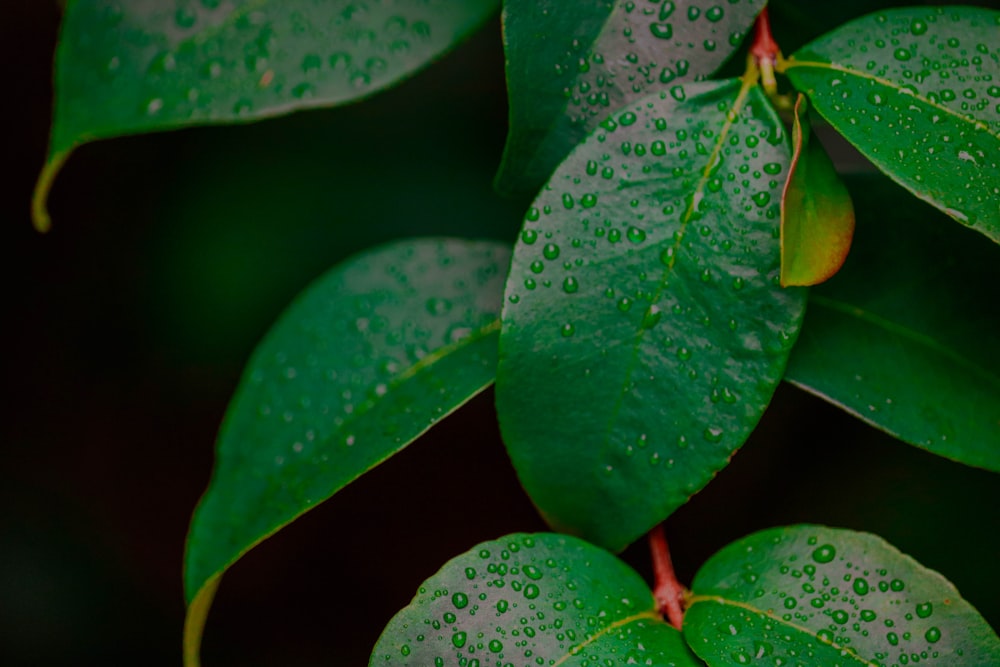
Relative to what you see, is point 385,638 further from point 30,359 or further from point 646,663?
point 30,359

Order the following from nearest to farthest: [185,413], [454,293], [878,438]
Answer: [454,293] < [878,438] < [185,413]

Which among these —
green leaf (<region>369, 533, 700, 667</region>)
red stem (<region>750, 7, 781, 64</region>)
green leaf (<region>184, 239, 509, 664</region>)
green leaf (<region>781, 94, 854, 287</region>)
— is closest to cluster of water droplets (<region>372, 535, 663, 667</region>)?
green leaf (<region>369, 533, 700, 667</region>)

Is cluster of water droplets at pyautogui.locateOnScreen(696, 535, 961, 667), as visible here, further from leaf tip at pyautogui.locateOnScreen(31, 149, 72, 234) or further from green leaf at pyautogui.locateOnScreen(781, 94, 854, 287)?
leaf tip at pyautogui.locateOnScreen(31, 149, 72, 234)

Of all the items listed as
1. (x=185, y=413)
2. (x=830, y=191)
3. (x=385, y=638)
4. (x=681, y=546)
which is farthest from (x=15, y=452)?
(x=830, y=191)

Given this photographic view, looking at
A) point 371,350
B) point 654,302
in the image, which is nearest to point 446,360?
point 371,350

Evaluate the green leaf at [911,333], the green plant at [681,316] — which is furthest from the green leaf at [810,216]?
the green leaf at [911,333]

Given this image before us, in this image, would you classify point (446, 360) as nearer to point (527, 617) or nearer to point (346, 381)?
point (346, 381)

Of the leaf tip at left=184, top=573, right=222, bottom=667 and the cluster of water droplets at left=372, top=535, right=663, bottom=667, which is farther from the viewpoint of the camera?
the leaf tip at left=184, top=573, right=222, bottom=667
